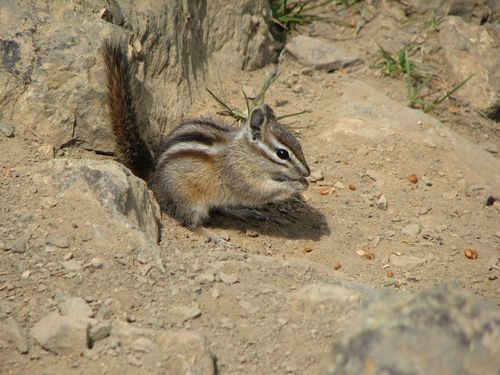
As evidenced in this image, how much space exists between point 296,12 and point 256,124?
309 cm

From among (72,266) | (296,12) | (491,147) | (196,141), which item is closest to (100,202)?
(72,266)

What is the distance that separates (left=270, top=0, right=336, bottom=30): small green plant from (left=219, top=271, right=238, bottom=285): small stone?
4.42 m

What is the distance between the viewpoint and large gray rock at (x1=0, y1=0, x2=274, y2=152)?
485cm

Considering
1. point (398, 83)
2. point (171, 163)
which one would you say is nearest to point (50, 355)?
point (171, 163)

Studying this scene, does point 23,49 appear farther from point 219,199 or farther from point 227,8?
point 227,8

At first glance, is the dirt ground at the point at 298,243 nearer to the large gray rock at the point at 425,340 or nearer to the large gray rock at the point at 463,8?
the large gray rock at the point at 463,8

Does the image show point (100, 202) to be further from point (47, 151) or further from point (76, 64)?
point (76, 64)

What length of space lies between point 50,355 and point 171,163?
2.30m

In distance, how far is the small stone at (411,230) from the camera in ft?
18.0

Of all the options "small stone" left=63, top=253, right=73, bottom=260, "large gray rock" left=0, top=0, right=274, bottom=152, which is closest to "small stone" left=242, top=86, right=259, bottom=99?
"large gray rock" left=0, top=0, right=274, bottom=152

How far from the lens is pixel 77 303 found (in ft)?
11.8

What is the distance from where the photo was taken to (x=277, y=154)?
17.4ft

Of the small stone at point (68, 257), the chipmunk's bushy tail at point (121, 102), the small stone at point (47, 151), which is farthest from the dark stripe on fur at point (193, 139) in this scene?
the small stone at point (68, 257)

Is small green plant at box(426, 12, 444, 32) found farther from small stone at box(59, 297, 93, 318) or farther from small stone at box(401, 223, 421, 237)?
small stone at box(59, 297, 93, 318)
